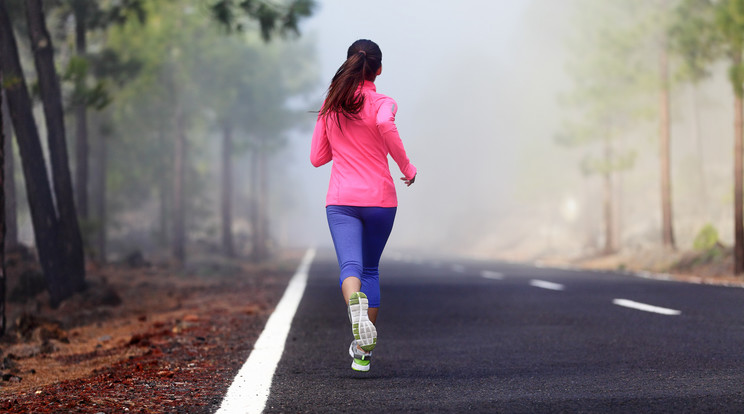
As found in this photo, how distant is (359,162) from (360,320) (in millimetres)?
1086

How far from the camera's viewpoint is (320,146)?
6.03m

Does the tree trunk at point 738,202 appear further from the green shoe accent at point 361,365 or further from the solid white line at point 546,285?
the green shoe accent at point 361,365

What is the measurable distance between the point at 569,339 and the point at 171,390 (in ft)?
12.5

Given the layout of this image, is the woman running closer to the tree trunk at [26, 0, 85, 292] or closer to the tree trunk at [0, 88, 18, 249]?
the tree trunk at [26, 0, 85, 292]

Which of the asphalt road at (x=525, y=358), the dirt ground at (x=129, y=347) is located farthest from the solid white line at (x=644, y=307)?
the dirt ground at (x=129, y=347)

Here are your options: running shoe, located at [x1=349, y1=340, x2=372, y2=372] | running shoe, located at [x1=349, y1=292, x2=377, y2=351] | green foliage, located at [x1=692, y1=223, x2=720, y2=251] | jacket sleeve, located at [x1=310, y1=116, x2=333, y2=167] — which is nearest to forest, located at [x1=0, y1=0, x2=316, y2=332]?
jacket sleeve, located at [x1=310, y1=116, x2=333, y2=167]

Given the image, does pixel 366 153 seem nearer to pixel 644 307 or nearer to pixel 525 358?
pixel 525 358

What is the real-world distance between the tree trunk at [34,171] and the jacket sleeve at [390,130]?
25.6ft

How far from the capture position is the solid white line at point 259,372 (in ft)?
15.8

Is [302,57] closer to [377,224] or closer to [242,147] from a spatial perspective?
[242,147]

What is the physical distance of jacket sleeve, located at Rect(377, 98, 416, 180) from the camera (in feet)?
18.8

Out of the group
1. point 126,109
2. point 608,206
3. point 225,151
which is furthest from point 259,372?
point 225,151

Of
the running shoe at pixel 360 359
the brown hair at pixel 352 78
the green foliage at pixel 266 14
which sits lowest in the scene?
the running shoe at pixel 360 359

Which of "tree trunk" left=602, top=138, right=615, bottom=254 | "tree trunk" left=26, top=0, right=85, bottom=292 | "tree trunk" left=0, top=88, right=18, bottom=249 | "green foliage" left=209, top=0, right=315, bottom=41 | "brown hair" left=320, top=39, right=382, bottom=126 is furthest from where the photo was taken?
"tree trunk" left=602, top=138, right=615, bottom=254
